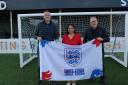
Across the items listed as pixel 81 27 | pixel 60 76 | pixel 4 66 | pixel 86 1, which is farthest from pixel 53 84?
pixel 86 1

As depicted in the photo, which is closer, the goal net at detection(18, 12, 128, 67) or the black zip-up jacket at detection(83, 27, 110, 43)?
the black zip-up jacket at detection(83, 27, 110, 43)

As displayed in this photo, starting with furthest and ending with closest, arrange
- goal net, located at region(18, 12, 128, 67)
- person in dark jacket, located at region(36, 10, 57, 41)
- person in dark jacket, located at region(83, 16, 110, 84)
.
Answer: goal net, located at region(18, 12, 128, 67) → person in dark jacket, located at region(36, 10, 57, 41) → person in dark jacket, located at region(83, 16, 110, 84)

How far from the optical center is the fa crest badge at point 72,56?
25.8 feet

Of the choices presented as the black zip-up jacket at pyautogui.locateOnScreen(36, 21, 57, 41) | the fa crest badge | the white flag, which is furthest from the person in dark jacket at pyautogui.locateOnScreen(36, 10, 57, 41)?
the fa crest badge

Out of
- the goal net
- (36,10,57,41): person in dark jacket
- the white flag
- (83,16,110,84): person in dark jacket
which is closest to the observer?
the white flag

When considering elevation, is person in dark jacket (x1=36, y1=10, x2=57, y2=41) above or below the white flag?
above

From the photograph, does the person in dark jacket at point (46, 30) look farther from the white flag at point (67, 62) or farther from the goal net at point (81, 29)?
the goal net at point (81, 29)

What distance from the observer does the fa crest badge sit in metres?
7.88

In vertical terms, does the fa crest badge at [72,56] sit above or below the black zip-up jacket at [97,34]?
below

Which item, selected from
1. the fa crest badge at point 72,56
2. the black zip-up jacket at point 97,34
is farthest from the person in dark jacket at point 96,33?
the fa crest badge at point 72,56

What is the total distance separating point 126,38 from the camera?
11.2 m

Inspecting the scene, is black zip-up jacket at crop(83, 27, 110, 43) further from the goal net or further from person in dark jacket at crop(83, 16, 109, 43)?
the goal net

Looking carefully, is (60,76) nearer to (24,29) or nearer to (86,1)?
(24,29)

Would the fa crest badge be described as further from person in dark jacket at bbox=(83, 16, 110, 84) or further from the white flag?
person in dark jacket at bbox=(83, 16, 110, 84)
